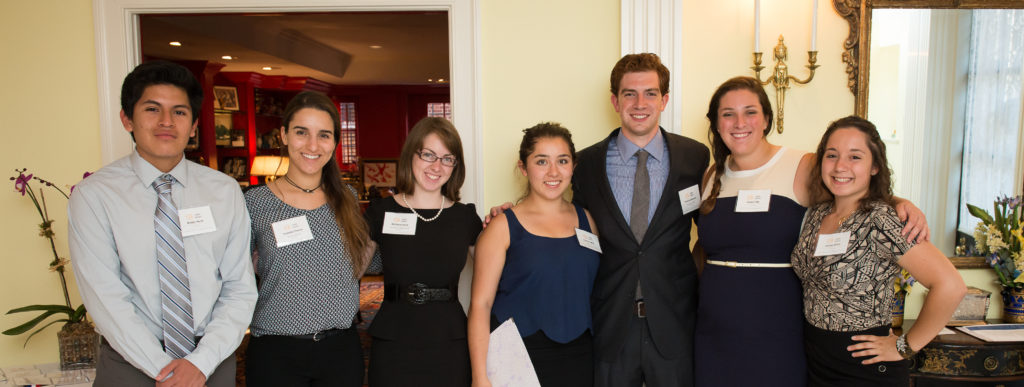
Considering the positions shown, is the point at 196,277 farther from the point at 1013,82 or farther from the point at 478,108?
the point at 1013,82

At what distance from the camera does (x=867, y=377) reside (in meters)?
1.76

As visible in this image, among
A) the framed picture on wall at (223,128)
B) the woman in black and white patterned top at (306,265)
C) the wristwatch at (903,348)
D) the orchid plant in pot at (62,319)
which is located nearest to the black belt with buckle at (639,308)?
the wristwatch at (903,348)

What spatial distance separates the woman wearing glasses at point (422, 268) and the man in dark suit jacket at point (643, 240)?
0.51m

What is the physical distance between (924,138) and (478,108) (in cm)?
208

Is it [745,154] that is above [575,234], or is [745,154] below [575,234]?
above

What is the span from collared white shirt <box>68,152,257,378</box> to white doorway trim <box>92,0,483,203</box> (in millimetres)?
1081

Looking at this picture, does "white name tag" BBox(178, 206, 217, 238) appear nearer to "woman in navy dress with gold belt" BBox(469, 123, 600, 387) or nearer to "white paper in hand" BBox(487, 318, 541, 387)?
"woman in navy dress with gold belt" BBox(469, 123, 600, 387)

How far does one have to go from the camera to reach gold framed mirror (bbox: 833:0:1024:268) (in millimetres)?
2566

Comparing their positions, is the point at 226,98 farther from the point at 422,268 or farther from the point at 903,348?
the point at 903,348

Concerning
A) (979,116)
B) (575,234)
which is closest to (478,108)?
(575,234)

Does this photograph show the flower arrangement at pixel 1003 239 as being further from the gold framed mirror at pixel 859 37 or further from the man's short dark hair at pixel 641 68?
the man's short dark hair at pixel 641 68

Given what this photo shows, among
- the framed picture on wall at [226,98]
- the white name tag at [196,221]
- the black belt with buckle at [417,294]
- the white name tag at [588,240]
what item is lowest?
the black belt with buckle at [417,294]

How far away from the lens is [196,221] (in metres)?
1.78

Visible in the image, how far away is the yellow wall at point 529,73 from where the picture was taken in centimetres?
262
